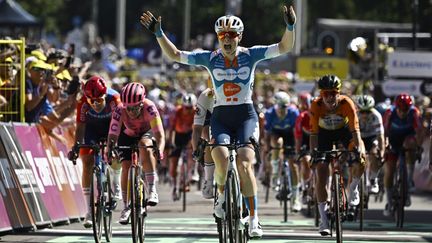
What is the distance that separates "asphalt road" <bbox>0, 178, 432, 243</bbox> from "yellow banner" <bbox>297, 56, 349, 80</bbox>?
1663 centimetres

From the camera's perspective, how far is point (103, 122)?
55.3ft

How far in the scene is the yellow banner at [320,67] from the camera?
41.0 m

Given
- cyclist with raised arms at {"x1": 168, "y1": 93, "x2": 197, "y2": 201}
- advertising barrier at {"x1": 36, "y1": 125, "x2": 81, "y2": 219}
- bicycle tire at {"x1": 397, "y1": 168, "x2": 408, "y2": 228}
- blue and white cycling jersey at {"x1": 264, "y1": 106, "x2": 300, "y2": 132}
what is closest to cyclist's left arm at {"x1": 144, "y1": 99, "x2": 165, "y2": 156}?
advertising barrier at {"x1": 36, "y1": 125, "x2": 81, "y2": 219}

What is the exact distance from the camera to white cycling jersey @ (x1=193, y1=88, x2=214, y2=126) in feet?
53.8

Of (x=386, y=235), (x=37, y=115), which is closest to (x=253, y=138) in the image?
(x=386, y=235)

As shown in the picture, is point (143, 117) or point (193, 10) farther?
point (193, 10)

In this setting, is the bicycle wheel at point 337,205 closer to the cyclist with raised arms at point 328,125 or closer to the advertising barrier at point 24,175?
the cyclist with raised arms at point 328,125

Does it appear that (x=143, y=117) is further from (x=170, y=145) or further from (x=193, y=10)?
(x=193, y=10)

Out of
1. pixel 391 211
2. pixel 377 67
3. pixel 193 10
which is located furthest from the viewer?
pixel 193 10

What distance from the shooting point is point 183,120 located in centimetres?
2636

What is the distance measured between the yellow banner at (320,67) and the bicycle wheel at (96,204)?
2489 cm

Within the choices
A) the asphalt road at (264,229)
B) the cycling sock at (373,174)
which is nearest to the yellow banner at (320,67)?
the asphalt road at (264,229)

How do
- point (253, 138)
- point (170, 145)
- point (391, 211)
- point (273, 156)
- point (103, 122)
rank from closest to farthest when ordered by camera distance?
point (253, 138), point (103, 122), point (391, 211), point (273, 156), point (170, 145)

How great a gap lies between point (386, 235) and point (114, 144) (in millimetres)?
4331
